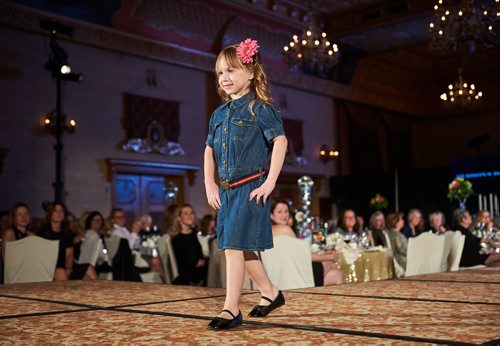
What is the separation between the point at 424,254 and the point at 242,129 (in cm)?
374

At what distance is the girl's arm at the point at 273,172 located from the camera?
2240 mm

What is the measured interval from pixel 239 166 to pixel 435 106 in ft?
59.1

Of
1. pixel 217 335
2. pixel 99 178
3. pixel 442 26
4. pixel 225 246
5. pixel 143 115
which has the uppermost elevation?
pixel 442 26

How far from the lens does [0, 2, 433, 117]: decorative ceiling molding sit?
9891 mm

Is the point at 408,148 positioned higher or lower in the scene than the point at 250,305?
higher

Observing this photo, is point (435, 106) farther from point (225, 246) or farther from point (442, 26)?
point (225, 246)

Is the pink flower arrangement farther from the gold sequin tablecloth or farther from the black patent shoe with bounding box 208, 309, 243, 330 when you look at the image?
the black patent shoe with bounding box 208, 309, 243, 330

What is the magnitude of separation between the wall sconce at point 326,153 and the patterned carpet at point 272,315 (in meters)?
12.2

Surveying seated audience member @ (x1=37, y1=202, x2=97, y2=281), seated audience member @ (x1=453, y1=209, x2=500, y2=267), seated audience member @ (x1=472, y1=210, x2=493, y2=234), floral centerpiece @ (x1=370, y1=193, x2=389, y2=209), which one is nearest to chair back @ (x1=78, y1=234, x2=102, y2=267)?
seated audience member @ (x1=37, y1=202, x2=97, y2=281)

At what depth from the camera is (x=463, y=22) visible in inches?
393

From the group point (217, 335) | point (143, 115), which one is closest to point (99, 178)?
point (143, 115)

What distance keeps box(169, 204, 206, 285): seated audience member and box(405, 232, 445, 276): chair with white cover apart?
74.2 inches

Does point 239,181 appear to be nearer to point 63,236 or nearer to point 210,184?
point 210,184

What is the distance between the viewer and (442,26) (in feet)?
32.9
